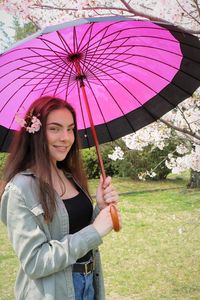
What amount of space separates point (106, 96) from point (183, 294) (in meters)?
2.48

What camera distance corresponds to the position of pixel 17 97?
1.87 metres

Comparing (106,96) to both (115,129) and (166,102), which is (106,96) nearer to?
(115,129)

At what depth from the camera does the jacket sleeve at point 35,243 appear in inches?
54.4

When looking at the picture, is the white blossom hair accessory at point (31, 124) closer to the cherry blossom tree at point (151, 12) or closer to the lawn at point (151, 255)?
the cherry blossom tree at point (151, 12)

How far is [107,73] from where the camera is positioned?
1934 millimetres

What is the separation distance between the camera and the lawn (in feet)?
12.9

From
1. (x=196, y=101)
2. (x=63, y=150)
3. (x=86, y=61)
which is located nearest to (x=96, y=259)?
(x=63, y=150)

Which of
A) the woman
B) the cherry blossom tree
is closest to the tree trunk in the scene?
the cherry blossom tree

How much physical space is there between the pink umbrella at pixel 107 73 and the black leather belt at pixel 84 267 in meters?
0.47

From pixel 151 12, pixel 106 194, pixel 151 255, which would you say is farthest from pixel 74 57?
pixel 151 255

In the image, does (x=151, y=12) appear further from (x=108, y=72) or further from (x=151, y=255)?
(x=151, y=255)

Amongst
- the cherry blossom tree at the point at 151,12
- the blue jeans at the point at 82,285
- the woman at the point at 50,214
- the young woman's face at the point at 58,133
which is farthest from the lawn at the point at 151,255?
the young woman's face at the point at 58,133

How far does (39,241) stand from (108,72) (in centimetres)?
91

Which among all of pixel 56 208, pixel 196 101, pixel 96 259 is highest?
pixel 196 101
